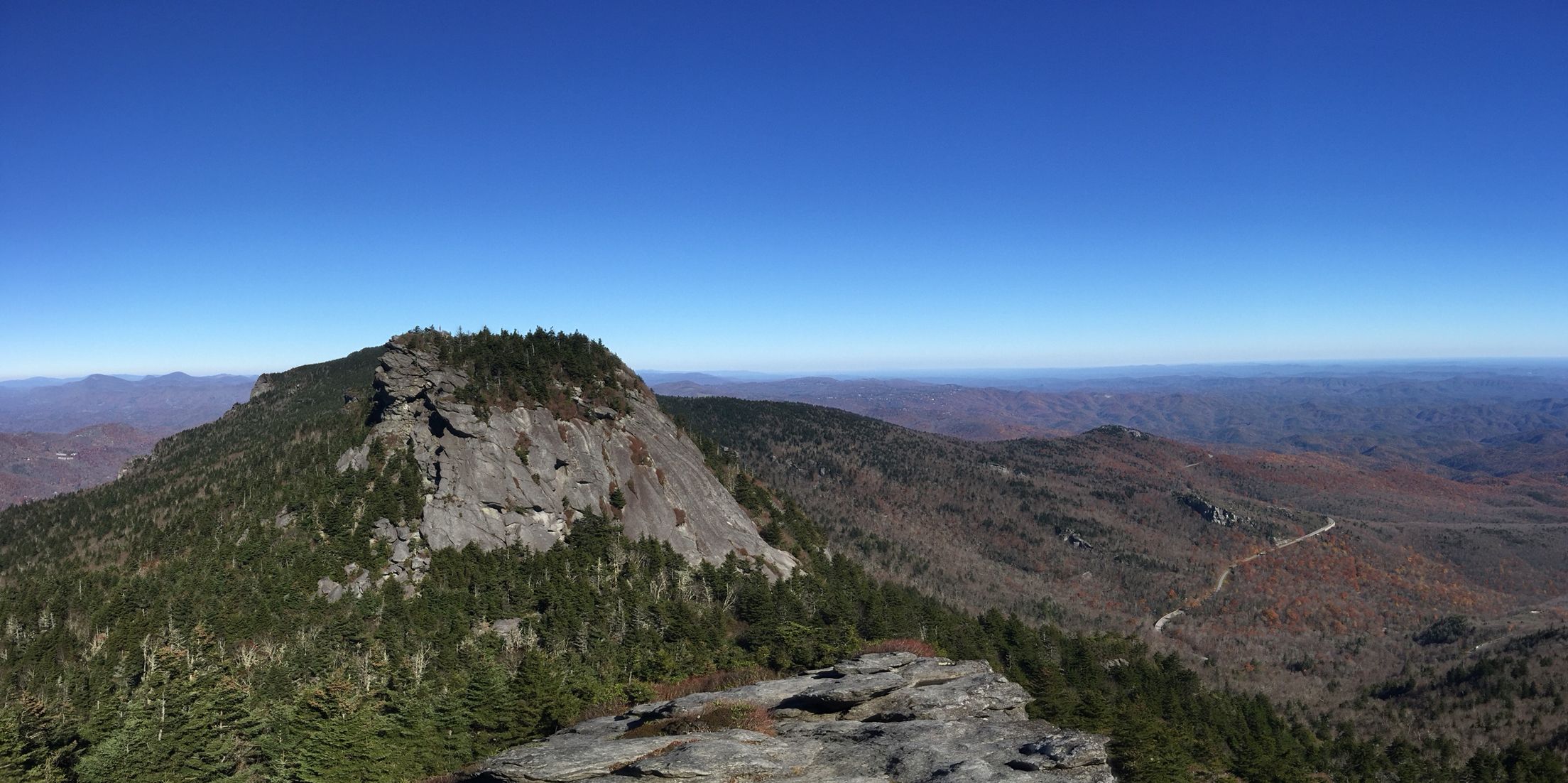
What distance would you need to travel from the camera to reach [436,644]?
74.2m

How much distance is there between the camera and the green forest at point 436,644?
134ft

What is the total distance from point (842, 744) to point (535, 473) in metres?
81.7

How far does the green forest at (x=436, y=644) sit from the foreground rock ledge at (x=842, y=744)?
829 cm

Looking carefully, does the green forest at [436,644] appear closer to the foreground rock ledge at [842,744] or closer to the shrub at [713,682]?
the shrub at [713,682]

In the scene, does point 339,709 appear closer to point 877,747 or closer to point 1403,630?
point 877,747

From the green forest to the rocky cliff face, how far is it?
3.08 m

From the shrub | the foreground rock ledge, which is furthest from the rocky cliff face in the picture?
the foreground rock ledge

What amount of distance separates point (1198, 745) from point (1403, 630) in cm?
17674

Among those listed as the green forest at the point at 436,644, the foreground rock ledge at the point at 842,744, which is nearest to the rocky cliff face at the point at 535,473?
the green forest at the point at 436,644

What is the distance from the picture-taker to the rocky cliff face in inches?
3669

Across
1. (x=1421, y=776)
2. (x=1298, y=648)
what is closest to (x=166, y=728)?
(x=1421, y=776)

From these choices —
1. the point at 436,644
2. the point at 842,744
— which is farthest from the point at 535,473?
the point at 842,744

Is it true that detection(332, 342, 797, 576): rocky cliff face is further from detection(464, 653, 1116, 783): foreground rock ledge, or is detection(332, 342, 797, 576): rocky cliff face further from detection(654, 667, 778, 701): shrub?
detection(464, 653, 1116, 783): foreground rock ledge

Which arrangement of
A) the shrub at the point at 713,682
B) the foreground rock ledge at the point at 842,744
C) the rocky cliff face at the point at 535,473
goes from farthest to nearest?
the rocky cliff face at the point at 535,473
the shrub at the point at 713,682
the foreground rock ledge at the point at 842,744
